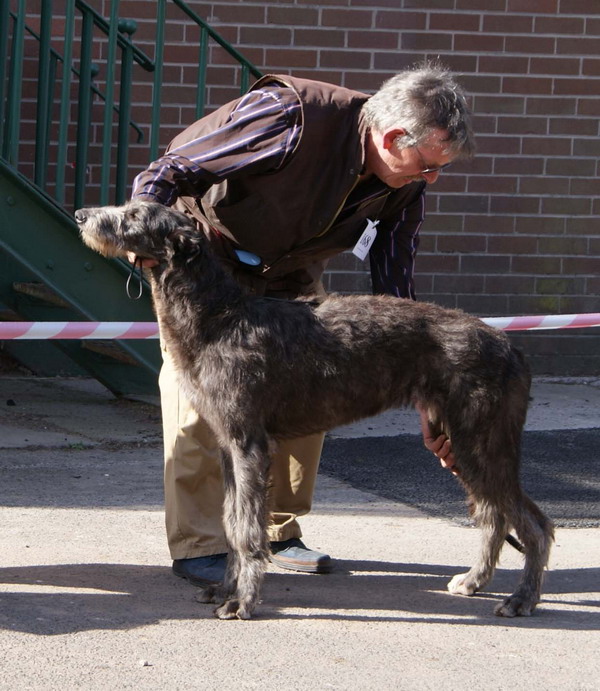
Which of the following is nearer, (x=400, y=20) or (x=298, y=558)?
(x=298, y=558)

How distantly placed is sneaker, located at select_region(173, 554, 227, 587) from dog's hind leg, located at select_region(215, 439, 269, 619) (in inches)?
12.8

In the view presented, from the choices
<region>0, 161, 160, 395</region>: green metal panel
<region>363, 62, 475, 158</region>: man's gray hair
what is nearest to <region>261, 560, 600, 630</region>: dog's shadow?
<region>363, 62, 475, 158</region>: man's gray hair

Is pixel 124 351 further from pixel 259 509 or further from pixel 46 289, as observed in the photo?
pixel 259 509

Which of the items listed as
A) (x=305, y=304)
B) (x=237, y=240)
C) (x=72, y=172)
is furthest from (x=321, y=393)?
(x=72, y=172)

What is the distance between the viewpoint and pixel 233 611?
4.47 m

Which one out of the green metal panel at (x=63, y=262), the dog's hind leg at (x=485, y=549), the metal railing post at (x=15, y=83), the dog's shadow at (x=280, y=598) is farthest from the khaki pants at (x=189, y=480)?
the metal railing post at (x=15, y=83)

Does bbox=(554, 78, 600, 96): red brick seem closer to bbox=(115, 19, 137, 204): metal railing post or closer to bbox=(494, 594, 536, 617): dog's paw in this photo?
bbox=(115, 19, 137, 204): metal railing post

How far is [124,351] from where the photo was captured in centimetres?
761

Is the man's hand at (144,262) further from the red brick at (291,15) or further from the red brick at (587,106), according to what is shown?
the red brick at (587,106)

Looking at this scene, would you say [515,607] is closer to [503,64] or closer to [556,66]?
[503,64]

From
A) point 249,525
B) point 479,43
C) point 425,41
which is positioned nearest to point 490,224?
point 479,43

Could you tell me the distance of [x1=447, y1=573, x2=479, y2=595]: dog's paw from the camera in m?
4.90

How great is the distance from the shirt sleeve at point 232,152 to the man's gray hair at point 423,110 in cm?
34

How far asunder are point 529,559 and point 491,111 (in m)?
5.72
